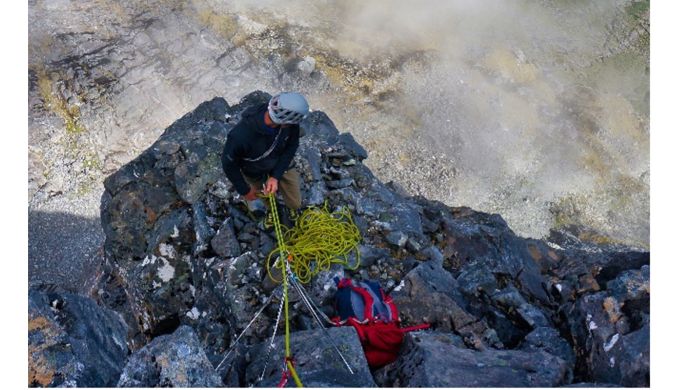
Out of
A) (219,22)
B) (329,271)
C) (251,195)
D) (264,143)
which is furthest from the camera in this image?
(219,22)

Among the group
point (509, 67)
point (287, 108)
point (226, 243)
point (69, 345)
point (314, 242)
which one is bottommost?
point (509, 67)

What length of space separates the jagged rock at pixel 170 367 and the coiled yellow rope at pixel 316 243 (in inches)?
111

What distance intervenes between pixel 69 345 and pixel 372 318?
3.74 metres

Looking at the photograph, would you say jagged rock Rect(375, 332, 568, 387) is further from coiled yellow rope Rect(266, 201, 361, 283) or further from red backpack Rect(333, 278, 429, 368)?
coiled yellow rope Rect(266, 201, 361, 283)

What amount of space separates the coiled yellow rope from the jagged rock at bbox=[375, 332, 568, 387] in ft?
7.69

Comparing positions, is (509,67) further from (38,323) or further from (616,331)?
(38,323)

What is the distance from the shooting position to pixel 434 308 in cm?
761

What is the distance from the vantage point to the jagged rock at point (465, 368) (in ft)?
18.6

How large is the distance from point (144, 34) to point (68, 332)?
21.0m

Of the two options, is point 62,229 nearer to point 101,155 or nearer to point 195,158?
point 101,155

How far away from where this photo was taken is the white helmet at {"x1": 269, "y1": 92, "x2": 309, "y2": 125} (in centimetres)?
634

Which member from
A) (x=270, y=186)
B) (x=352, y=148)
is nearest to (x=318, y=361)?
(x=270, y=186)

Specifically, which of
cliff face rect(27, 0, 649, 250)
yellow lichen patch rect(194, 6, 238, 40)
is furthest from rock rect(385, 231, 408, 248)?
yellow lichen patch rect(194, 6, 238, 40)

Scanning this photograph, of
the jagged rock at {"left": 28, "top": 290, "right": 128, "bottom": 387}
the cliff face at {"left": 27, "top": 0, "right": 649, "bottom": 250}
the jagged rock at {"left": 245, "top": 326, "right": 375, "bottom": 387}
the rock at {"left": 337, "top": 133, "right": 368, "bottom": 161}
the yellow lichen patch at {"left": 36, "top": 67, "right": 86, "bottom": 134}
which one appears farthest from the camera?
Result: the cliff face at {"left": 27, "top": 0, "right": 649, "bottom": 250}
